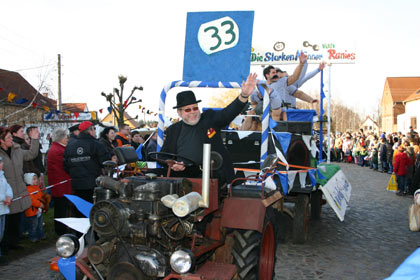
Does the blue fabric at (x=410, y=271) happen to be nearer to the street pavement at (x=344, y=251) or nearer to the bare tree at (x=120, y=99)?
the street pavement at (x=344, y=251)

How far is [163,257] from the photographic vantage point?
10.4 feet

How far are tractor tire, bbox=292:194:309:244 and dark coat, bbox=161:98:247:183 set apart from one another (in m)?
2.56

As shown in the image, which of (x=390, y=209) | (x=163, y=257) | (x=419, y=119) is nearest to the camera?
(x=163, y=257)

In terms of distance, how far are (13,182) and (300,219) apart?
456cm

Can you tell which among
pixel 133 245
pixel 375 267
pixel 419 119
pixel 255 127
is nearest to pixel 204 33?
pixel 255 127

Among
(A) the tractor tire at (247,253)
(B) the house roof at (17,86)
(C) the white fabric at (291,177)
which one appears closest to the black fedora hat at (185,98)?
(A) the tractor tire at (247,253)

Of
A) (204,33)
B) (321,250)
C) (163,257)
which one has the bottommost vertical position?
(321,250)

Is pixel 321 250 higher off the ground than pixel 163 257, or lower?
lower

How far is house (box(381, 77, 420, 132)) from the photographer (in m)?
68.7

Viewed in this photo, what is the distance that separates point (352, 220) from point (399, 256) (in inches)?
108

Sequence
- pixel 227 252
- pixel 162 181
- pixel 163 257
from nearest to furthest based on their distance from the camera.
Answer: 1. pixel 163 257
2. pixel 162 181
3. pixel 227 252

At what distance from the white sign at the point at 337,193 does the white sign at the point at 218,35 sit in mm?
3202

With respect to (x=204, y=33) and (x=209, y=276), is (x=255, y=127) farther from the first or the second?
(x=209, y=276)

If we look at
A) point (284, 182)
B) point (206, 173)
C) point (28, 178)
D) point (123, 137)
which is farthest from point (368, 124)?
point (206, 173)
